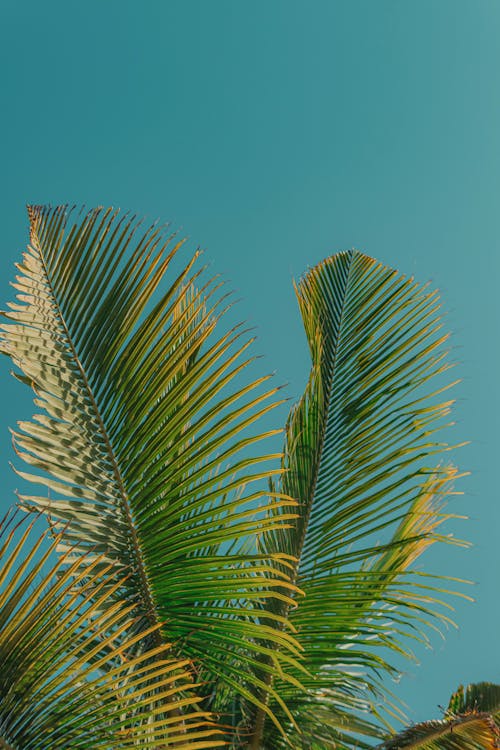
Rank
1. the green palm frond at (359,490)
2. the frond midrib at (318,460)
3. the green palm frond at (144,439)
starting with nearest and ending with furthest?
the green palm frond at (144,439), the green palm frond at (359,490), the frond midrib at (318,460)

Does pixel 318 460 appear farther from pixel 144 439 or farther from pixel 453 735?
pixel 453 735

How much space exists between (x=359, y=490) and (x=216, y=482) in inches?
23.6

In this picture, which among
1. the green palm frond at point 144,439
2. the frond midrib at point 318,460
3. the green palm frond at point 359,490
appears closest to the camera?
the green palm frond at point 144,439

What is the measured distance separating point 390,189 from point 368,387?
15.0 m

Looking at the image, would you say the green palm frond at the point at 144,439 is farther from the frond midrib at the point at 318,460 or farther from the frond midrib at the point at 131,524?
the frond midrib at the point at 318,460

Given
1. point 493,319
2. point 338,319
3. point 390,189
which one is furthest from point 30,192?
point 338,319

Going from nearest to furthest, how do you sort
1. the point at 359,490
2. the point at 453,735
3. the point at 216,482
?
1. the point at 216,482
2. the point at 359,490
3. the point at 453,735

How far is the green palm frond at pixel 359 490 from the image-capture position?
233cm

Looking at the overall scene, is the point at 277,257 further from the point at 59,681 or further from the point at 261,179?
the point at 59,681

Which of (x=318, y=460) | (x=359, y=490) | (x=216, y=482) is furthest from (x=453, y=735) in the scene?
(x=216, y=482)

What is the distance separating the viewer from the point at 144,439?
205 centimetres

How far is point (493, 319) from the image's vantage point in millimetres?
16500

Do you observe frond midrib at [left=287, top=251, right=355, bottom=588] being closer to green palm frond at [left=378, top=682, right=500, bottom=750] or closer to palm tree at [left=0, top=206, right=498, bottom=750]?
palm tree at [left=0, top=206, right=498, bottom=750]

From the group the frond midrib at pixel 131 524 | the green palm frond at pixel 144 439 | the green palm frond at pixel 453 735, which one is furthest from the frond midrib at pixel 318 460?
the green palm frond at pixel 453 735
